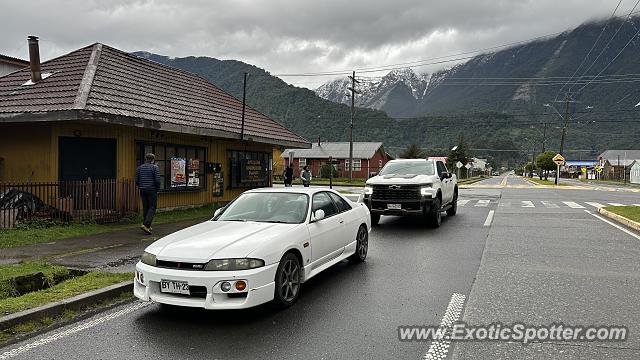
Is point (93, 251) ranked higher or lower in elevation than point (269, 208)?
lower

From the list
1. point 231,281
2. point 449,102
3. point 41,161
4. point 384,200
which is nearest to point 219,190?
point 41,161

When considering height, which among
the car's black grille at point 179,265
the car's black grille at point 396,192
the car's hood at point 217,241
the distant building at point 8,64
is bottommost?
the car's black grille at point 179,265

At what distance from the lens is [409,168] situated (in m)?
13.6

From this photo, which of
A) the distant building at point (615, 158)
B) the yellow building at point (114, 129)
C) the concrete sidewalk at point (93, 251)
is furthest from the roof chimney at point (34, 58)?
the distant building at point (615, 158)

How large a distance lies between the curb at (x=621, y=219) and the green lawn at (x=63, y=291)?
12416 millimetres

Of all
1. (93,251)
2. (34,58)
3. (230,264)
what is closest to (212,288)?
(230,264)

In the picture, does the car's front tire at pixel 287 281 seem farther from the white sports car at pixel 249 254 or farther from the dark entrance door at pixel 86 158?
the dark entrance door at pixel 86 158

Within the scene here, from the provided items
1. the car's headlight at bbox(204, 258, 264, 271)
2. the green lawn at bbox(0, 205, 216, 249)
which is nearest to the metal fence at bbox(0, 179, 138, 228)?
the green lawn at bbox(0, 205, 216, 249)

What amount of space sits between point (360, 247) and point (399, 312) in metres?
2.74

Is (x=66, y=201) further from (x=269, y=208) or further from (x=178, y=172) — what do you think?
(x=269, y=208)

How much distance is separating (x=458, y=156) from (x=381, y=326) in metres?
67.6

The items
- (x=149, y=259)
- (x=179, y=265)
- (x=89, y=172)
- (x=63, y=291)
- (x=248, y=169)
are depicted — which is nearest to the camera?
(x=179, y=265)

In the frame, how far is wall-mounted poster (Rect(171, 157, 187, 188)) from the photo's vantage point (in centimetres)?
1479

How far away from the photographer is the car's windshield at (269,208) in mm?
6270
